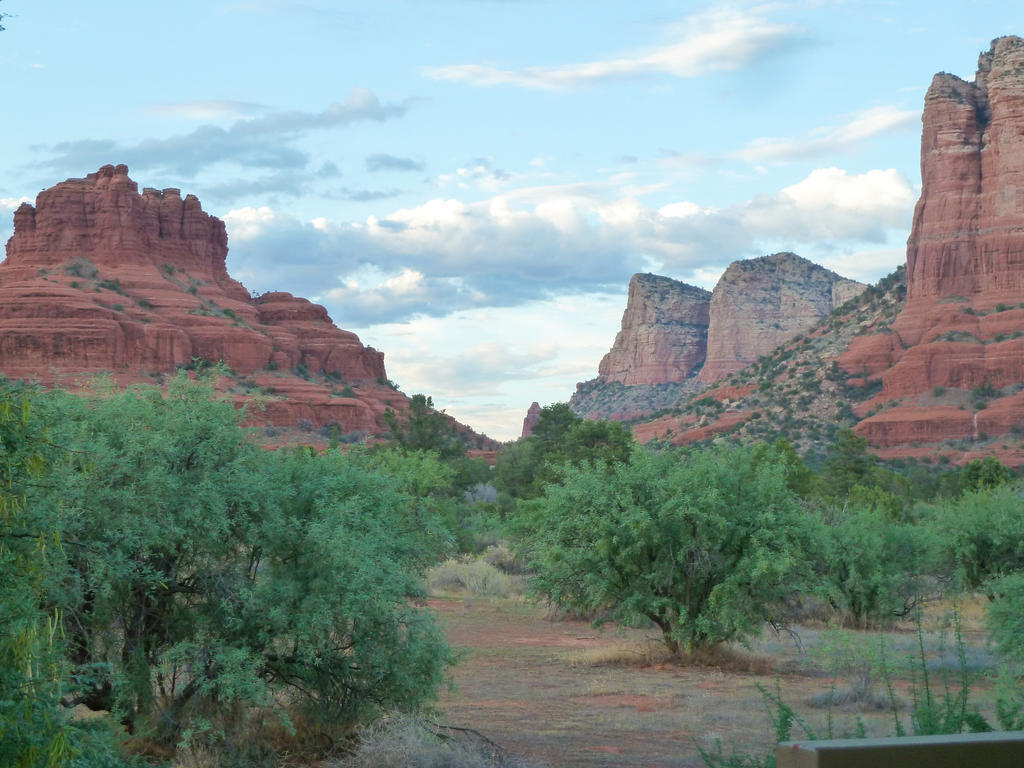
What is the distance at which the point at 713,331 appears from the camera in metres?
183

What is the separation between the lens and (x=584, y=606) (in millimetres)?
21531

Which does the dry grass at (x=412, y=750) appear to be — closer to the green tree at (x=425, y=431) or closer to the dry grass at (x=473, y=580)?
the dry grass at (x=473, y=580)

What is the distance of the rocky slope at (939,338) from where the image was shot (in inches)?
3878

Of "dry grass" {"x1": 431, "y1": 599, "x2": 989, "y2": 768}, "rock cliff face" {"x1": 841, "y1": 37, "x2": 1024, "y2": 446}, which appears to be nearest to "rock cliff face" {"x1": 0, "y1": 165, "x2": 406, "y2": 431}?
"rock cliff face" {"x1": 841, "y1": 37, "x2": 1024, "y2": 446}

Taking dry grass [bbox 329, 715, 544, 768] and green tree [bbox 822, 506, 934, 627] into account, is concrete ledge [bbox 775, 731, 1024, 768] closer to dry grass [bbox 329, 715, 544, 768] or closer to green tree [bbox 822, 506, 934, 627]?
dry grass [bbox 329, 715, 544, 768]

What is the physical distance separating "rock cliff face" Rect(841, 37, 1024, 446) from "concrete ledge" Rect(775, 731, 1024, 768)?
98087 millimetres

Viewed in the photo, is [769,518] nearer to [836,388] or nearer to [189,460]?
[189,460]

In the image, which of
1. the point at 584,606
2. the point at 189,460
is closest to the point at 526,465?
the point at 584,606

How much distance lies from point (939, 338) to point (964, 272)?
10.5 metres

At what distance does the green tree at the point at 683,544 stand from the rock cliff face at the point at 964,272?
8215 cm

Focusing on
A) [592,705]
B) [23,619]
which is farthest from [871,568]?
[23,619]

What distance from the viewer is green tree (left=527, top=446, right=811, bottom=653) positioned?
18609 millimetres

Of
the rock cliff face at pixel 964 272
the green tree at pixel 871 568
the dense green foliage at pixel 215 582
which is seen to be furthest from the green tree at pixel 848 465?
the dense green foliage at pixel 215 582

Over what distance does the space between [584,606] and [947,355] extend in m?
89.3
